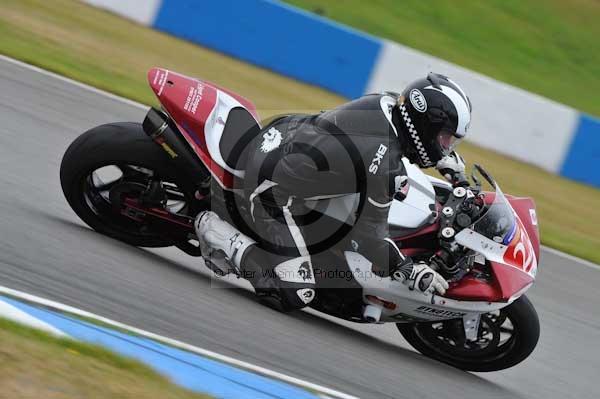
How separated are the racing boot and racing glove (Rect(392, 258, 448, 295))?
93 cm

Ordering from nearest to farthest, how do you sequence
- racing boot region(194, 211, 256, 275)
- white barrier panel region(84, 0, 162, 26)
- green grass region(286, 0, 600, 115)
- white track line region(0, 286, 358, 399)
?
white track line region(0, 286, 358, 399), racing boot region(194, 211, 256, 275), white barrier panel region(84, 0, 162, 26), green grass region(286, 0, 600, 115)

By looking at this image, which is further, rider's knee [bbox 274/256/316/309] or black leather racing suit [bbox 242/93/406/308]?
rider's knee [bbox 274/256/316/309]

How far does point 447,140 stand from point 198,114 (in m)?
1.51

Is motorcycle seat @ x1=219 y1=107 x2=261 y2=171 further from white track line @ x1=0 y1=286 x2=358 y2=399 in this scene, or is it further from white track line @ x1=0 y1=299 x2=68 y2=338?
white track line @ x1=0 y1=299 x2=68 y2=338

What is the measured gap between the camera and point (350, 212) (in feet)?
17.7

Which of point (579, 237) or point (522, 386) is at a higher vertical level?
point (579, 237)

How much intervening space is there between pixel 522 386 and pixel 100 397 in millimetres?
3120

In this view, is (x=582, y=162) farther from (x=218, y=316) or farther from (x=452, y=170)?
(x=218, y=316)

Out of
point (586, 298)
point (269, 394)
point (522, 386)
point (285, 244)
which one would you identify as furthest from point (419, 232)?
point (586, 298)

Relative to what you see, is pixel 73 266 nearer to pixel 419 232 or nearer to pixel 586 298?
pixel 419 232

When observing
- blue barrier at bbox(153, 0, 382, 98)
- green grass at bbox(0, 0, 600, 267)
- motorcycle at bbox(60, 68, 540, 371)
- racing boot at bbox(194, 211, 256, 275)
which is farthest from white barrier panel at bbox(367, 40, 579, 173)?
racing boot at bbox(194, 211, 256, 275)

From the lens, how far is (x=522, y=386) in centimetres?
574

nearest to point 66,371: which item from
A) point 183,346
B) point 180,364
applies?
point 180,364

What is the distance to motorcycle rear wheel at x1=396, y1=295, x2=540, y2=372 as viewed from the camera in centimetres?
543
